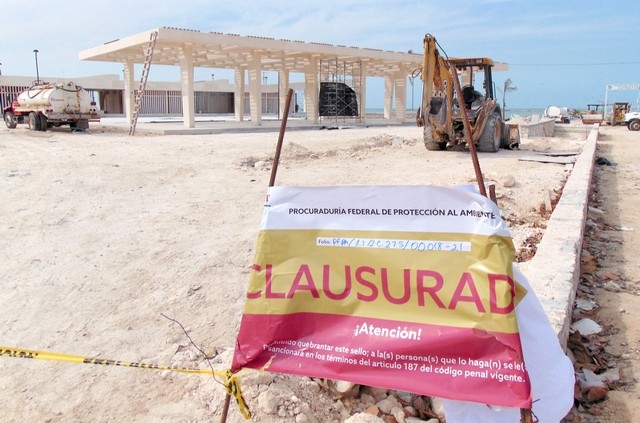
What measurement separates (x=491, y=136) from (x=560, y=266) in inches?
444

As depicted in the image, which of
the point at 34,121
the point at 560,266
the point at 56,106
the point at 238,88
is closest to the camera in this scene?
the point at 560,266

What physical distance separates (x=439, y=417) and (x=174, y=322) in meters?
2.44

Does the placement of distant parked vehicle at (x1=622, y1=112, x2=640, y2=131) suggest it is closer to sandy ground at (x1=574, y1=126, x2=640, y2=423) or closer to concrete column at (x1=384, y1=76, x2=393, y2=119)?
concrete column at (x1=384, y1=76, x2=393, y2=119)

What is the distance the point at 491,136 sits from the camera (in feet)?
49.2

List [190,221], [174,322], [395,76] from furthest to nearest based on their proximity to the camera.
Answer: [395,76]
[190,221]
[174,322]

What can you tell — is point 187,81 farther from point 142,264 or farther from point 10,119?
point 142,264

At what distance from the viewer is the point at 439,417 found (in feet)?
9.11

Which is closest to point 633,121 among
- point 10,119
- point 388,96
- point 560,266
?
point 388,96

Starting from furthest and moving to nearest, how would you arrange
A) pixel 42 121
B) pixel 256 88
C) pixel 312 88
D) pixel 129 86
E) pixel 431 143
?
pixel 312 88, pixel 129 86, pixel 256 88, pixel 42 121, pixel 431 143

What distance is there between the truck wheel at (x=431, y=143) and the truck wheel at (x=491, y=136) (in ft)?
3.52

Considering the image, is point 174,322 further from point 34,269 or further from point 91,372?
point 34,269

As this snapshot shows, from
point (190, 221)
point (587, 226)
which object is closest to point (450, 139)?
point (587, 226)

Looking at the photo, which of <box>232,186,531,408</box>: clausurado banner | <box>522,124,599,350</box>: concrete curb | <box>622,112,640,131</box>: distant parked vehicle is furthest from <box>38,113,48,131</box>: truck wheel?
<box>622,112,640,131</box>: distant parked vehicle

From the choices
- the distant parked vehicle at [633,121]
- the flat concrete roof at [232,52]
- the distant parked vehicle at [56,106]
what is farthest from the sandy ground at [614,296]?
the distant parked vehicle at [633,121]
